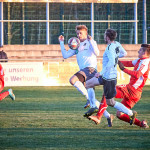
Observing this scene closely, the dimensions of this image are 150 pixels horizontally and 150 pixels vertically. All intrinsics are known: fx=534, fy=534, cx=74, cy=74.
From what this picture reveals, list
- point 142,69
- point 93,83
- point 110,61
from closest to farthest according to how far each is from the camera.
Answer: point 110,61 → point 142,69 → point 93,83

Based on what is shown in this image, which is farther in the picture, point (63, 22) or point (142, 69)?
point (63, 22)

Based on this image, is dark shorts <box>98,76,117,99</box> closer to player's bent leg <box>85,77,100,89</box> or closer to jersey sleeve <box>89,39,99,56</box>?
player's bent leg <box>85,77,100,89</box>

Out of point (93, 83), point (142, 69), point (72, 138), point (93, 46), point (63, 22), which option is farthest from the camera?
point (63, 22)

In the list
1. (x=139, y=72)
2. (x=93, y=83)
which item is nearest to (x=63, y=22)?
(x=93, y=83)

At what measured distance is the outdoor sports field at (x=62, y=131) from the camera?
24.2ft

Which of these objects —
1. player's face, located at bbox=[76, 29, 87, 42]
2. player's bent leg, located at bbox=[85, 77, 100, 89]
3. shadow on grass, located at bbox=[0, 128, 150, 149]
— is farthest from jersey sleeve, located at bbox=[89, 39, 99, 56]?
shadow on grass, located at bbox=[0, 128, 150, 149]

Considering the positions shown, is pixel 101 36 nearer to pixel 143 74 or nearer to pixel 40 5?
pixel 40 5

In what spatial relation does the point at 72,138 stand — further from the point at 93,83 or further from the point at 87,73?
the point at 87,73

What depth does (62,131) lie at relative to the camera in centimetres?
868

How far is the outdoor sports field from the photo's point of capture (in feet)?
24.2

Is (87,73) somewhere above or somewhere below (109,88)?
above

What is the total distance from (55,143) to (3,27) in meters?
21.1

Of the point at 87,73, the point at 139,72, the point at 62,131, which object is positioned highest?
the point at 139,72

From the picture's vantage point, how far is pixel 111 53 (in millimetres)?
8578
